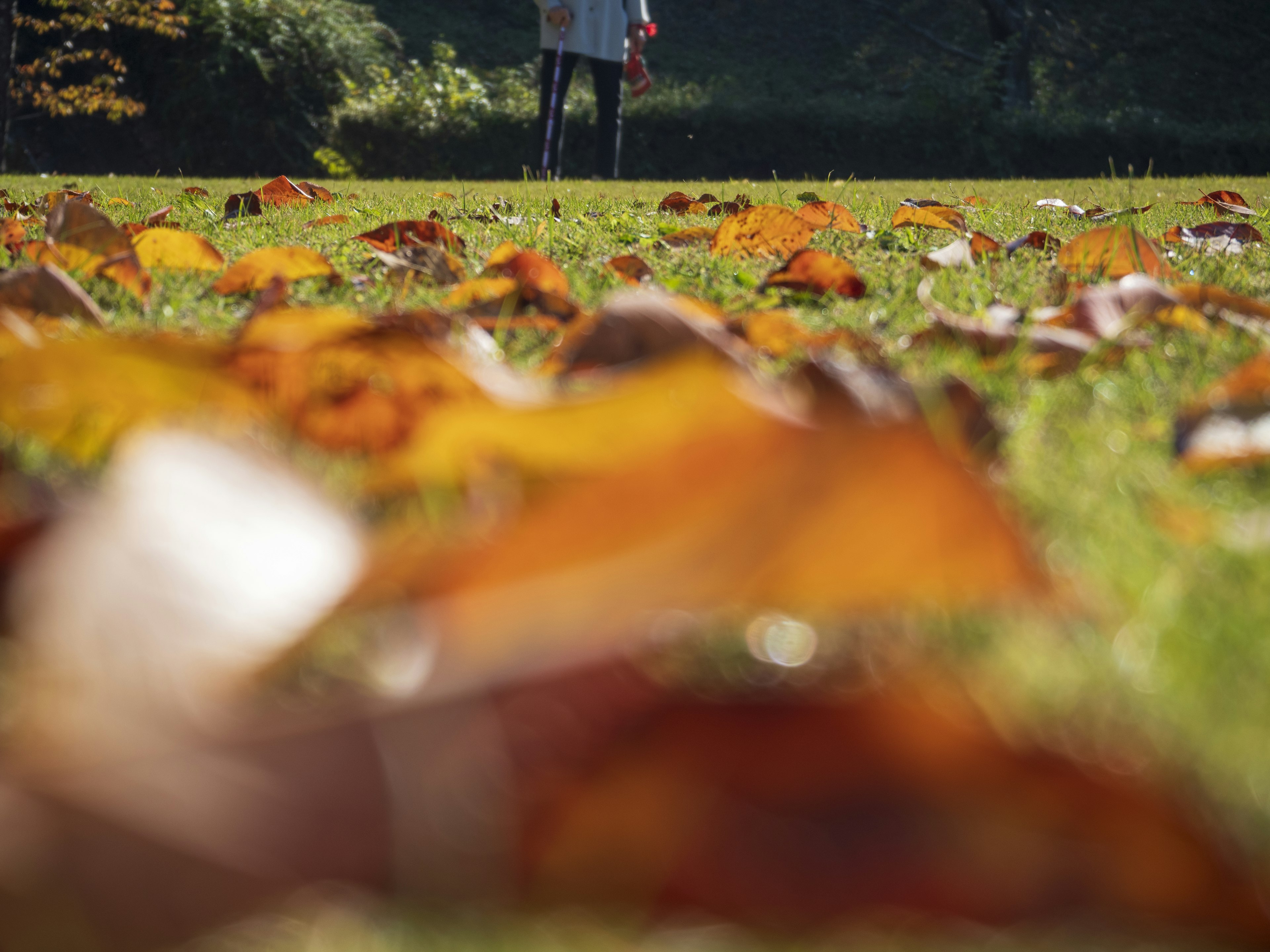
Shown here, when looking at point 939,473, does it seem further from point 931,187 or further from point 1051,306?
point 931,187

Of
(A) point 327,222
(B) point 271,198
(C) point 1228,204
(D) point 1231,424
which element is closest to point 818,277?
(D) point 1231,424

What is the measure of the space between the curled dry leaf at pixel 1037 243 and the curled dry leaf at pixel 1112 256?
1.28 feet

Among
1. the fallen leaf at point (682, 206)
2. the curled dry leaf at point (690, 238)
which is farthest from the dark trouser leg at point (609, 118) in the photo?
the curled dry leaf at point (690, 238)

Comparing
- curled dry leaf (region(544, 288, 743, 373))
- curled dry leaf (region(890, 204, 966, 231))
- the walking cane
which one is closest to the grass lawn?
curled dry leaf (region(544, 288, 743, 373))

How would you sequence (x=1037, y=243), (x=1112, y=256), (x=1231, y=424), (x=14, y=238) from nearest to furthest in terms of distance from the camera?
(x=1231, y=424), (x=1112, y=256), (x=14, y=238), (x=1037, y=243)

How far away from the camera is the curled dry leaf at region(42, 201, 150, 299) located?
66.3 inches

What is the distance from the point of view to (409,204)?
4.88 meters

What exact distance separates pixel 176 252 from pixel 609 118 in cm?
881

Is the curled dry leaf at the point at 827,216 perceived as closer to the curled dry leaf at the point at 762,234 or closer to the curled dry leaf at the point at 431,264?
the curled dry leaf at the point at 762,234

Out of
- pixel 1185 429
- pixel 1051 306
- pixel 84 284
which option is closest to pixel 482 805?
pixel 1185 429

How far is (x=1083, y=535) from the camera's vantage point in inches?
29.9

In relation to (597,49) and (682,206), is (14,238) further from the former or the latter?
(597,49)

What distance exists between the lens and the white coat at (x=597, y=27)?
9.57m

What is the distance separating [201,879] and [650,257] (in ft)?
7.65
